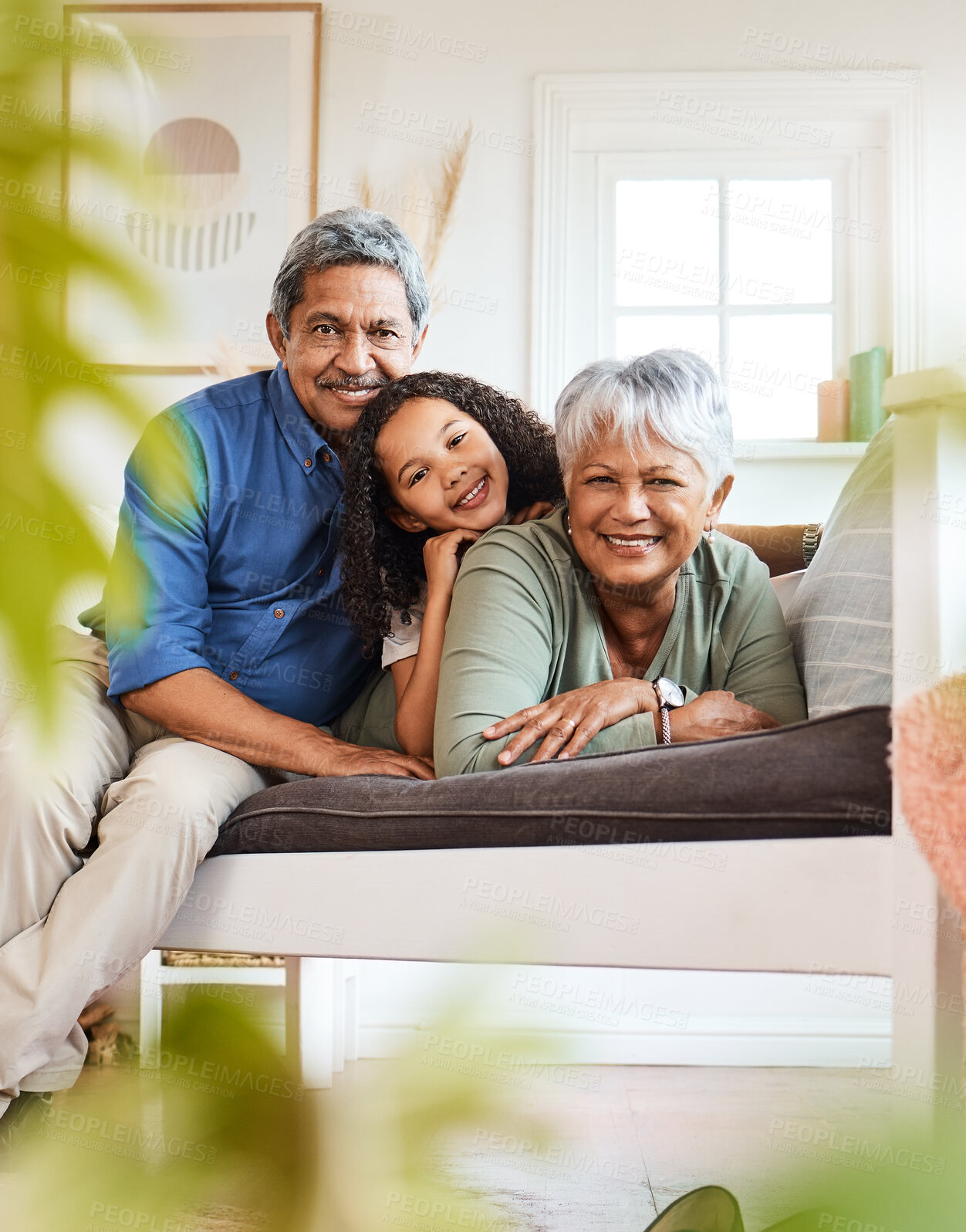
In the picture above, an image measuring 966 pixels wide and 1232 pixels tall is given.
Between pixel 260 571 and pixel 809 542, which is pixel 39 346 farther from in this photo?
pixel 809 542

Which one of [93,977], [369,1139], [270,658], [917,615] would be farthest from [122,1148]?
[270,658]

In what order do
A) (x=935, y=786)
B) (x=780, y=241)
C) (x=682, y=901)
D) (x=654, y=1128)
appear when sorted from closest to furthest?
(x=935, y=786)
(x=682, y=901)
(x=654, y=1128)
(x=780, y=241)

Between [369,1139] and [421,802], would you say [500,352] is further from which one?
[369,1139]

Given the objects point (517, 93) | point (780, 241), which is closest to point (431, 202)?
point (517, 93)

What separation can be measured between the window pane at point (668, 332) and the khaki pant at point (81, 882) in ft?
6.20

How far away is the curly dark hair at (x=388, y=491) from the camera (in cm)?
146

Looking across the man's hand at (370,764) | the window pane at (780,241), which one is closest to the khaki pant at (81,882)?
the man's hand at (370,764)

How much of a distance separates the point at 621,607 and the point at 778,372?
1.60 m

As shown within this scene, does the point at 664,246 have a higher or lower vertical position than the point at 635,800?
higher

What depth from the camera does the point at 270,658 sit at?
1.49m

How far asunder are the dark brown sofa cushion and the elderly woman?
9 cm

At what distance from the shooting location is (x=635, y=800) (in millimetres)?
1015

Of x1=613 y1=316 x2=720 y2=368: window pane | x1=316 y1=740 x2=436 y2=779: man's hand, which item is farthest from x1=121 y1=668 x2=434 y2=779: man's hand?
x1=613 y1=316 x2=720 y2=368: window pane

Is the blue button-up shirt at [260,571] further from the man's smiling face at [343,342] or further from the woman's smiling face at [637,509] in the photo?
the woman's smiling face at [637,509]
